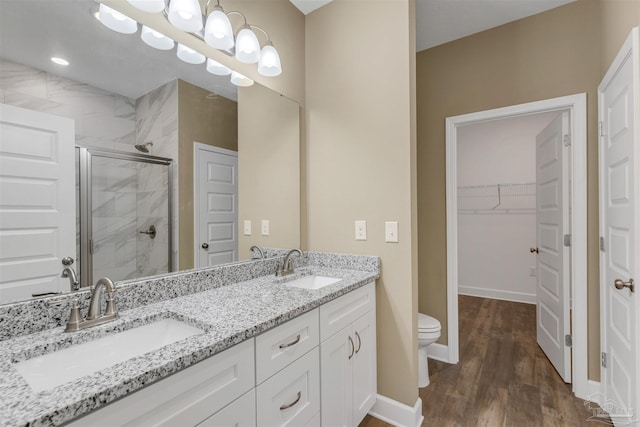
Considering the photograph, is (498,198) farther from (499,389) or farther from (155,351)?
(155,351)

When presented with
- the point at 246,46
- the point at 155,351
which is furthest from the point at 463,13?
the point at 155,351

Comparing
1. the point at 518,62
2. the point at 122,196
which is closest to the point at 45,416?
the point at 122,196

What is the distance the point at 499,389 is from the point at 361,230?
4.92 feet

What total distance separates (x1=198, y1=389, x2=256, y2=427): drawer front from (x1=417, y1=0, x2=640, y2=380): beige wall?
2.01 m

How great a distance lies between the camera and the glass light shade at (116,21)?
117 centimetres

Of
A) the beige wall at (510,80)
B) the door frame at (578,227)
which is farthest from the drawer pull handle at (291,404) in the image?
the door frame at (578,227)

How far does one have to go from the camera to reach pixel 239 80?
171cm

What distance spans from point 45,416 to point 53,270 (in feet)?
2.11

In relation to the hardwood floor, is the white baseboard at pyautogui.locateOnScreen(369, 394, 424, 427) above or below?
above

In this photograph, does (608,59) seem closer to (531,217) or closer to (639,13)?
(639,13)

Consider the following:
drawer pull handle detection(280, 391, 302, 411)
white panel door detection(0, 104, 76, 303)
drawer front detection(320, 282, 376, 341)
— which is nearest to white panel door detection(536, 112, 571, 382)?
drawer front detection(320, 282, 376, 341)

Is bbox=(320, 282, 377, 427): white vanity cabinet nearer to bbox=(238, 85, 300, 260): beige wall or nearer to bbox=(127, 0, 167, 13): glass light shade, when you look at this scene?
bbox=(238, 85, 300, 260): beige wall

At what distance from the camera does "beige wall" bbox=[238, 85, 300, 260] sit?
176 cm

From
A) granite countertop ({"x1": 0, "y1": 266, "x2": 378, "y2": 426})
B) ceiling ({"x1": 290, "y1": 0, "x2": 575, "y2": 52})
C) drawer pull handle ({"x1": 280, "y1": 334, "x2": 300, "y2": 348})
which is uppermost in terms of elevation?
ceiling ({"x1": 290, "y1": 0, "x2": 575, "y2": 52})
